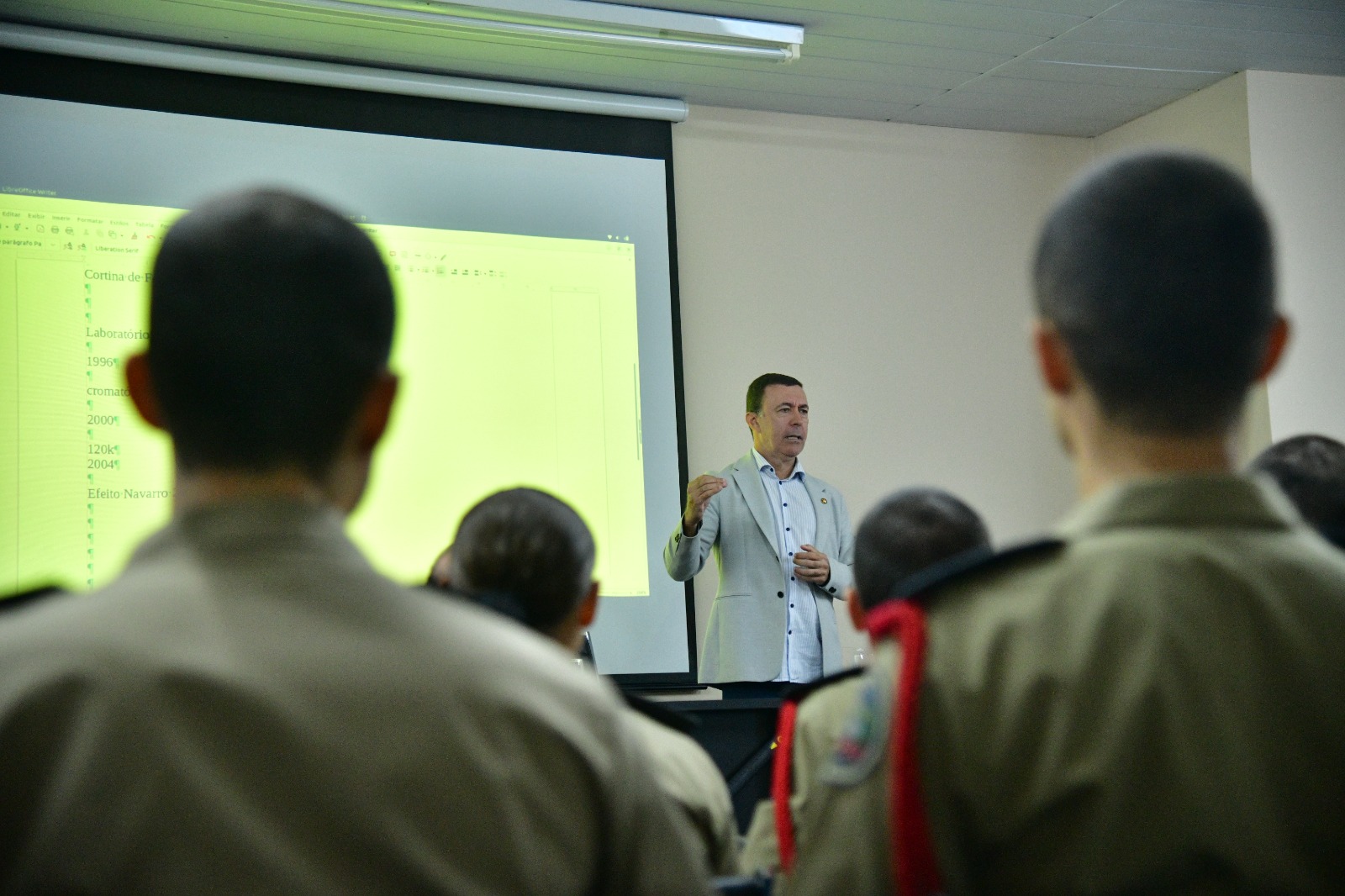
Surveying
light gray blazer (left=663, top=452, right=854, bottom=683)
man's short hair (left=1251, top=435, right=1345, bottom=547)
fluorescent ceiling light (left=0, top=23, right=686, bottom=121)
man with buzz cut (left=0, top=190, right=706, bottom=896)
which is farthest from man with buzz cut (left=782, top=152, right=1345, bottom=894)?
fluorescent ceiling light (left=0, top=23, right=686, bottom=121)

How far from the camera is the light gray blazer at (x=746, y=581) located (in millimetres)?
4211

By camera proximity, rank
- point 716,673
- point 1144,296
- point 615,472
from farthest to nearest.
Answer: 1. point 615,472
2. point 716,673
3. point 1144,296

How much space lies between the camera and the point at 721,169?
5.17 metres

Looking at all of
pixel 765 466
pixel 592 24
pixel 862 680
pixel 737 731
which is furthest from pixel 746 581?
pixel 862 680

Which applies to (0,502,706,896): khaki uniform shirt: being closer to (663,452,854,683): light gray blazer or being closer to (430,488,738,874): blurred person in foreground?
(430,488,738,874): blurred person in foreground

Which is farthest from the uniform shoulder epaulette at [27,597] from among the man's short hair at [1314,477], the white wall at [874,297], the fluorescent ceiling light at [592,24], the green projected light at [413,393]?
the white wall at [874,297]

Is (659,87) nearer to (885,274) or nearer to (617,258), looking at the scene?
(617,258)

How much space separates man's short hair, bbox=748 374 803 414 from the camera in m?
4.40

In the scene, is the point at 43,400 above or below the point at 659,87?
below

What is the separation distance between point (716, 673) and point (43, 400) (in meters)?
2.36

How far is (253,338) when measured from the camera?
0.80m

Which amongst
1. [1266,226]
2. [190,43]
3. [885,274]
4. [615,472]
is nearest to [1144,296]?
[1266,226]

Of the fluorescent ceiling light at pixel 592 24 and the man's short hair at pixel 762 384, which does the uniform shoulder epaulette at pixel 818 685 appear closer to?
the man's short hair at pixel 762 384

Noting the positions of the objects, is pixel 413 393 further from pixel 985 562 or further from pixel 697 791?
pixel 985 562
